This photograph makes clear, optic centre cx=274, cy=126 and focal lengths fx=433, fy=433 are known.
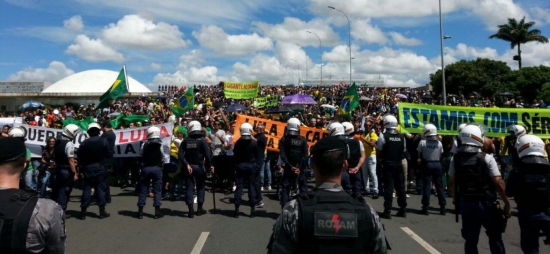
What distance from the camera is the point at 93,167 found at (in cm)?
866

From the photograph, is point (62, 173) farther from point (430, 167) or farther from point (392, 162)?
point (430, 167)

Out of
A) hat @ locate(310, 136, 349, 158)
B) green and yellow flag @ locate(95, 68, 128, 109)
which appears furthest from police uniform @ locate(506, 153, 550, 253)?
green and yellow flag @ locate(95, 68, 128, 109)

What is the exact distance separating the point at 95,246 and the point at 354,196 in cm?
533

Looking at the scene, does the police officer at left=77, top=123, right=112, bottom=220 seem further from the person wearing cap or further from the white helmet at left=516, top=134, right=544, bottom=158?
the white helmet at left=516, top=134, right=544, bottom=158

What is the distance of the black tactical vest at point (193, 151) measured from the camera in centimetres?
870

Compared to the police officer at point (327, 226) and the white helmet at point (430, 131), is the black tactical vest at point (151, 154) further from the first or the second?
the police officer at point (327, 226)

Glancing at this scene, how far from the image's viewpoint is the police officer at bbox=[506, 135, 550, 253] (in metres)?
4.74

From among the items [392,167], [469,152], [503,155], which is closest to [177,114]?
[392,167]

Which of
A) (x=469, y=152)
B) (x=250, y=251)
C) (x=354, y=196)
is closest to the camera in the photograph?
(x=354, y=196)

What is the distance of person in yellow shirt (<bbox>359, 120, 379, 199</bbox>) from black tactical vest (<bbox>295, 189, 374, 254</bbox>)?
8247 mm

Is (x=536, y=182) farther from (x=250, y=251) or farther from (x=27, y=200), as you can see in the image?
(x=27, y=200)

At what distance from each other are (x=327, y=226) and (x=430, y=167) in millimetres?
7273

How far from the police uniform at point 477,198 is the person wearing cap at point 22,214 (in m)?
4.25

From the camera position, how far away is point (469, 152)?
5.10 m
